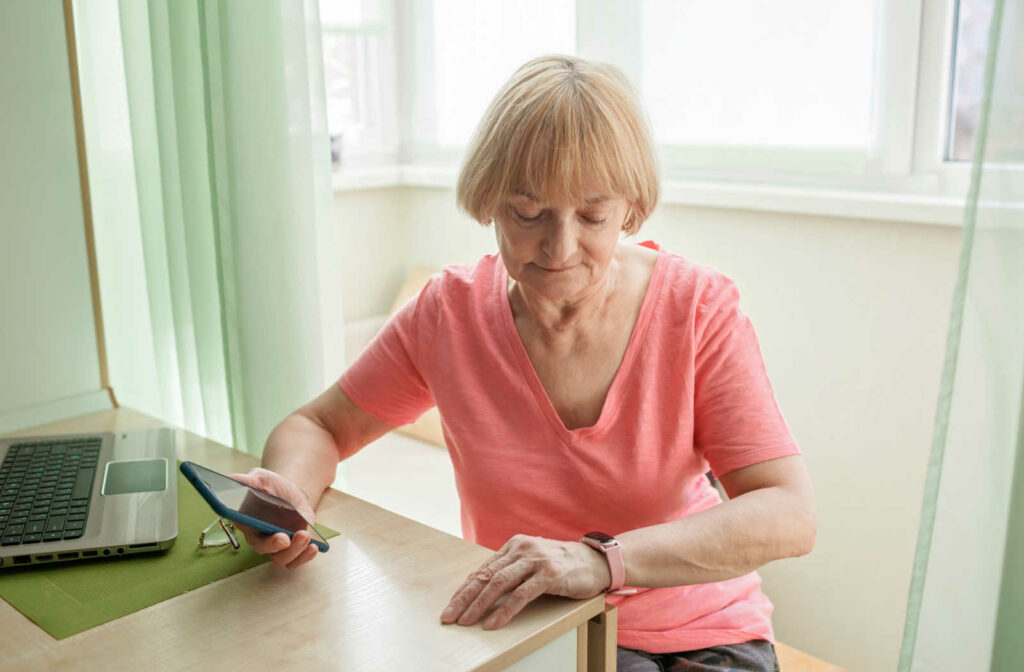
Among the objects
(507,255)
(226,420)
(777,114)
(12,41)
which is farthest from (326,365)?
(777,114)

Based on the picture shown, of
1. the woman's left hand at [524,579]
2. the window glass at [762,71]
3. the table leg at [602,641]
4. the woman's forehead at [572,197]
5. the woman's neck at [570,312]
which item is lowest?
the table leg at [602,641]

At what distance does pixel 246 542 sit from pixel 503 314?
45cm

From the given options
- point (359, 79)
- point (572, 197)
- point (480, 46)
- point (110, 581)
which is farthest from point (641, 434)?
point (359, 79)

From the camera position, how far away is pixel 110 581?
1010mm

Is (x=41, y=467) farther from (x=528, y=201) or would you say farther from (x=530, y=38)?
(x=530, y=38)

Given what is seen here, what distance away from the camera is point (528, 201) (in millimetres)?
1167

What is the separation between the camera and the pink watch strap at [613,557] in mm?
996

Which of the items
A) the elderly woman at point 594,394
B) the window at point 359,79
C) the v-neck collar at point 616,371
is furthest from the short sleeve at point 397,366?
the window at point 359,79

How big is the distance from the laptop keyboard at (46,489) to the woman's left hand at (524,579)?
46cm

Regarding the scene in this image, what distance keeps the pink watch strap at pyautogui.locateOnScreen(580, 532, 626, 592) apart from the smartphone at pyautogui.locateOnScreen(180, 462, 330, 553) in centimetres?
28

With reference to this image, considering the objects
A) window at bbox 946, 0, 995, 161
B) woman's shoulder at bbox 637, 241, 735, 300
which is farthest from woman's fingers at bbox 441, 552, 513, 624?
window at bbox 946, 0, 995, 161

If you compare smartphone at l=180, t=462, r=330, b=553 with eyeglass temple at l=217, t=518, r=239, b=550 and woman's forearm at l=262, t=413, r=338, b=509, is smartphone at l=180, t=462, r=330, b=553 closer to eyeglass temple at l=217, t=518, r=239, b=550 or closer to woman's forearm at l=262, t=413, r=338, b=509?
eyeglass temple at l=217, t=518, r=239, b=550

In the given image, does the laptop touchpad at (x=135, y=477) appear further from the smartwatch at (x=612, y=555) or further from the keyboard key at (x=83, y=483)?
the smartwatch at (x=612, y=555)

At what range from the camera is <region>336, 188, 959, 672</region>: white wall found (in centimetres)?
170
